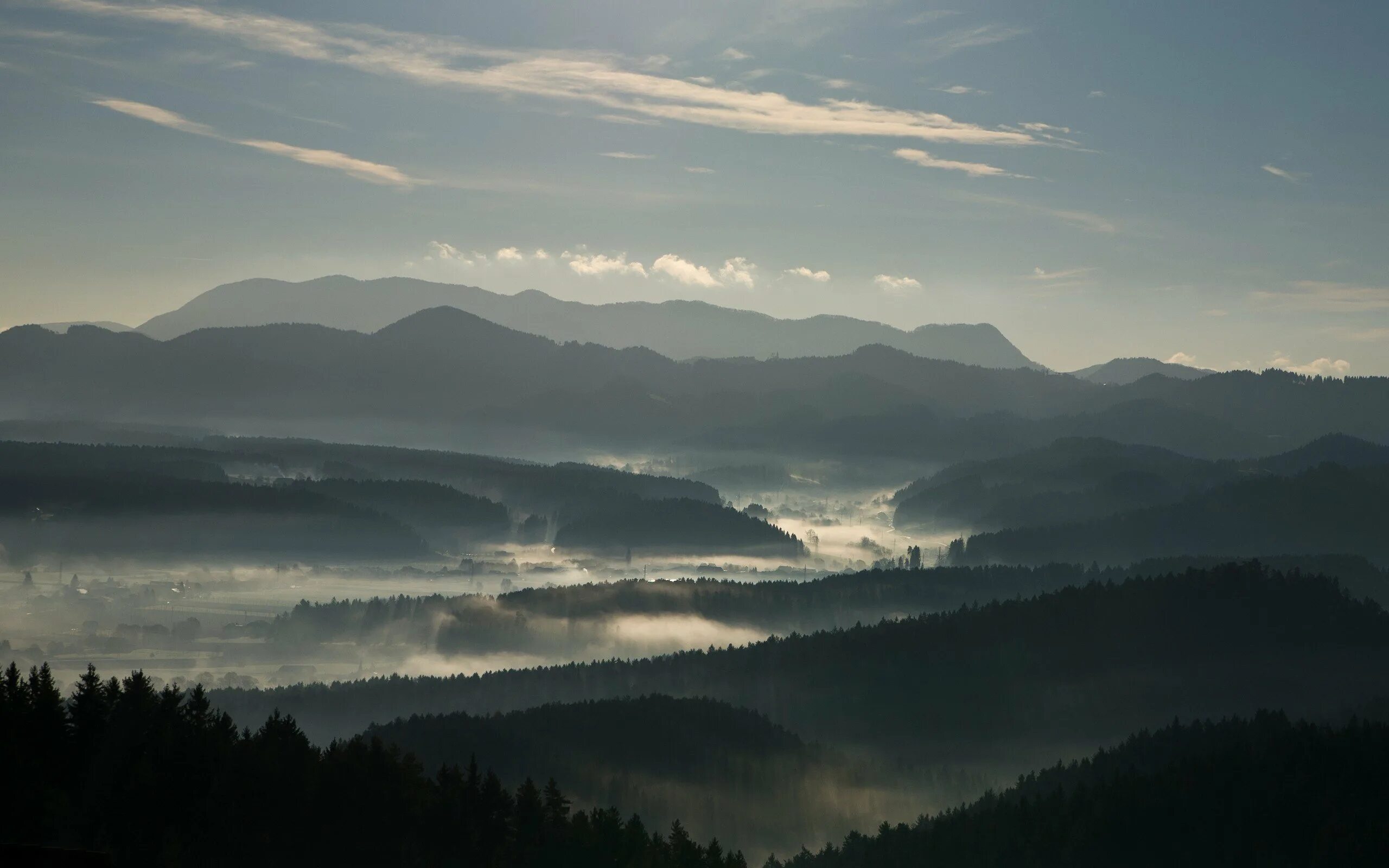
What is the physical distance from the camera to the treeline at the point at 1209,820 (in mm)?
178250

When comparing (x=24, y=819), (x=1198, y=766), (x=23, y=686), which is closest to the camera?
(x=24, y=819)

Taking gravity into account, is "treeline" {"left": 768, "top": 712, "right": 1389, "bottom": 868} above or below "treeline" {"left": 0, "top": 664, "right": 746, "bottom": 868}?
below

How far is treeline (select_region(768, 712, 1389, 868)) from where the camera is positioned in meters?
178

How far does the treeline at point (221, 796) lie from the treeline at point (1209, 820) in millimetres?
100766

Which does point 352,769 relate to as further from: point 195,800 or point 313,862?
point 195,800

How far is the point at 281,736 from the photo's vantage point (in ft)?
281

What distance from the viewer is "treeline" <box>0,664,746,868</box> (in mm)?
61875

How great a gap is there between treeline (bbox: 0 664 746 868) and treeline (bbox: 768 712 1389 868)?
10077 centimetres

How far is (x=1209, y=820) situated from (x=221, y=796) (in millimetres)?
153515

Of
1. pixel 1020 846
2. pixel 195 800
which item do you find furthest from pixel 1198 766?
pixel 195 800

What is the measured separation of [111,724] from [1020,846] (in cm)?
14082

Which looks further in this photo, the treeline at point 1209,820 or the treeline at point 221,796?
the treeline at point 1209,820

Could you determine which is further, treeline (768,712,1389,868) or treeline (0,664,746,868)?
treeline (768,712,1389,868)

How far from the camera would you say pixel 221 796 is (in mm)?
69750
